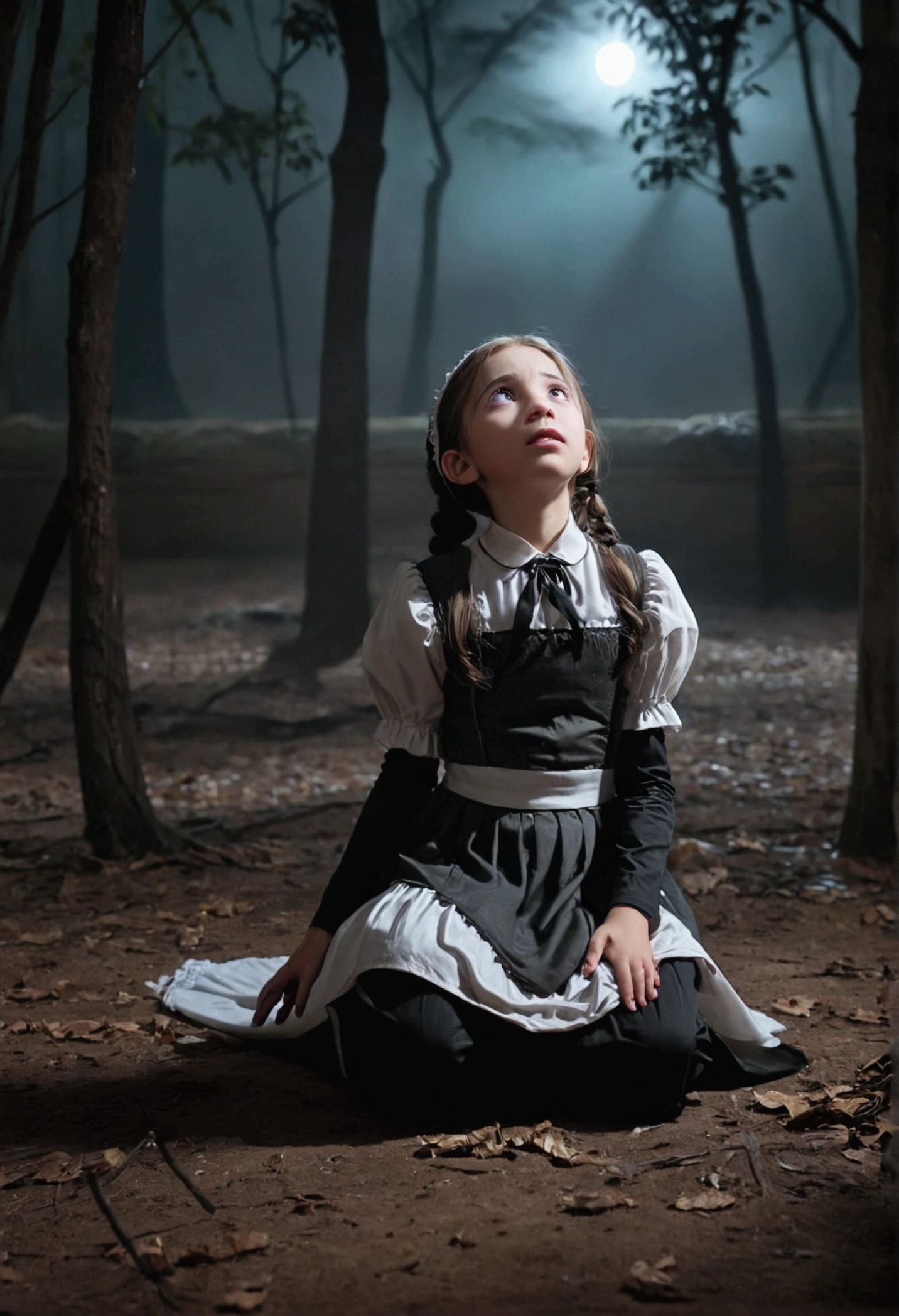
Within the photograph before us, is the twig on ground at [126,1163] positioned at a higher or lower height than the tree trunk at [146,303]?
lower

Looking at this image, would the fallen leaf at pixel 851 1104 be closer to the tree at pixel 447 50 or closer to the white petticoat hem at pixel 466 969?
the white petticoat hem at pixel 466 969

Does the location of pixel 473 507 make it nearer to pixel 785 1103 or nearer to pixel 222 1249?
pixel 785 1103

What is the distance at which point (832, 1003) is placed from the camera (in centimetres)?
263

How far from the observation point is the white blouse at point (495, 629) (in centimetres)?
211

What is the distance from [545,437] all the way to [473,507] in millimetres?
238

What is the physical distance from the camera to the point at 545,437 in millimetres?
2043

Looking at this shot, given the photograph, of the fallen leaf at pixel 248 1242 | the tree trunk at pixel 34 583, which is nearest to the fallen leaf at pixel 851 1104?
the fallen leaf at pixel 248 1242

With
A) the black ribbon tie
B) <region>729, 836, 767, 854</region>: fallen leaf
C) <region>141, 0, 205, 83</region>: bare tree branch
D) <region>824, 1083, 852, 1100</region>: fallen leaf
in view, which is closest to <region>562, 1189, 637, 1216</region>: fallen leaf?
<region>824, 1083, 852, 1100</region>: fallen leaf

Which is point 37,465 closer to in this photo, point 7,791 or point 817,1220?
point 7,791

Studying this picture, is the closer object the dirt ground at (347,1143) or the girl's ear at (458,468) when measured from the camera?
the dirt ground at (347,1143)

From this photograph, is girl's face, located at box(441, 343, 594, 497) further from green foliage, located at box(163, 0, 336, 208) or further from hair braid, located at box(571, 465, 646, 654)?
green foliage, located at box(163, 0, 336, 208)

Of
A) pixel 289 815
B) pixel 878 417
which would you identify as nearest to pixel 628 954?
pixel 878 417

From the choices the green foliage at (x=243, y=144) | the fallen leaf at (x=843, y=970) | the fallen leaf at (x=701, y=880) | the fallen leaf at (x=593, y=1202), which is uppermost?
the green foliage at (x=243, y=144)

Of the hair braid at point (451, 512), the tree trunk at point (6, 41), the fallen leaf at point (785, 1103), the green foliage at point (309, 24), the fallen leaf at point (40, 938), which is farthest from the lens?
the green foliage at point (309, 24)
